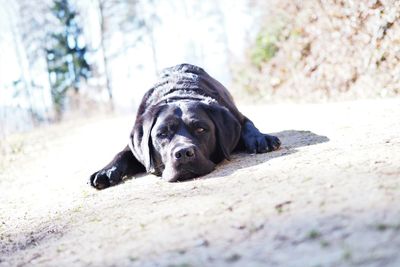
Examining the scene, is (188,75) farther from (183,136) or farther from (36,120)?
(36,120)

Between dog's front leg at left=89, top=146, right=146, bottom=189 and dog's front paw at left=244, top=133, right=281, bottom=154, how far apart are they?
1.09 meters

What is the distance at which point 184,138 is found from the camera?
12.5ft

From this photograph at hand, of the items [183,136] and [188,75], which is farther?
[188,75]

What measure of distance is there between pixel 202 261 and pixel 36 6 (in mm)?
28864

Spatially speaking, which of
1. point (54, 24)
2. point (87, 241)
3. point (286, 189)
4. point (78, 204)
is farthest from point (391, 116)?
point (54, 24)

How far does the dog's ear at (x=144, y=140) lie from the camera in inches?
160

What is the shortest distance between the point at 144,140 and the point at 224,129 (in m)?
0.73

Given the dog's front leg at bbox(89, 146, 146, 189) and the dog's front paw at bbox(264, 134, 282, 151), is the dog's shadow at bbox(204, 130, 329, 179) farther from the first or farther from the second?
the dog's front leg at bbox(89, 146, 146, 189)

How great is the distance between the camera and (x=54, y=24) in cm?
2817

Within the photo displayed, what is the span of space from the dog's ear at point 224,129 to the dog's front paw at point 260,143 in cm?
13

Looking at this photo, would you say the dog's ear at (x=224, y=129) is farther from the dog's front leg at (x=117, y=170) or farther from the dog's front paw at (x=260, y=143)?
the dog's front leg at (x=117, y=170)

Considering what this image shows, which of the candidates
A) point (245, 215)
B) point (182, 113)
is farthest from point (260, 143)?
point (245, 215)

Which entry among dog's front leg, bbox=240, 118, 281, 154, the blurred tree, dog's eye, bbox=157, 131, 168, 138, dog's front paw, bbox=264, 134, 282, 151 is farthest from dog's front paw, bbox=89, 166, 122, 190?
the blurred tree

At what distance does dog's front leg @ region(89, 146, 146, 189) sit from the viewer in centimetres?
411
